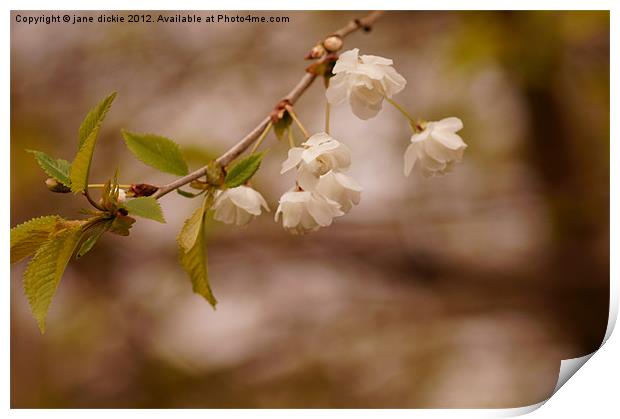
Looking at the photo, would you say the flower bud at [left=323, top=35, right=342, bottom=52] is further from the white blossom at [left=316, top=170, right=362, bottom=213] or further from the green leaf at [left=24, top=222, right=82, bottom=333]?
the green leaf at [left=24, top=222, right=82, bottom=333]

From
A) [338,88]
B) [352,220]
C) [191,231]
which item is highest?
[338,88]

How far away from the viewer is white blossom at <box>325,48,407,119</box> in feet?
2.20

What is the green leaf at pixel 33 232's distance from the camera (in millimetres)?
623

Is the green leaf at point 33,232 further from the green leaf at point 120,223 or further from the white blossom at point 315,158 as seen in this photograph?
the white blossom at point 315,158

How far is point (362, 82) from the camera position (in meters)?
0.67

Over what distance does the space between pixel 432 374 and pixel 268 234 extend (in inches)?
18.1

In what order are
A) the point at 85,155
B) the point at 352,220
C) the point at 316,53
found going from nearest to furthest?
the point at 85,155
the point at 316,53
the point at 352,220

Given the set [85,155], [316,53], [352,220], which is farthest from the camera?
[352,220]

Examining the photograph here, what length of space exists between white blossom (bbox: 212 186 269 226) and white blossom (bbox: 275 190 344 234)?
0.11 ft

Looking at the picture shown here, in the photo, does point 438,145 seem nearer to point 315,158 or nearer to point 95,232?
point 315,158

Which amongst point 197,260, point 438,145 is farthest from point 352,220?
point 197,260

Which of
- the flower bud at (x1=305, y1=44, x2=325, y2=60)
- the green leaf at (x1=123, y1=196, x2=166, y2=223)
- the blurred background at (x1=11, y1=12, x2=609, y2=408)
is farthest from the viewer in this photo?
the blurred background at (x1=11, y1=12, x2=609, y2=408)

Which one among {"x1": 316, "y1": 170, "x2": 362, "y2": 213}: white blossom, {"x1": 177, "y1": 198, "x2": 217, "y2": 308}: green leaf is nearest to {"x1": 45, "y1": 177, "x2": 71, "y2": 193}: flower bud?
{"x1": 177, "y1": 198, "x2": 217, "y2": 308}: green leaf

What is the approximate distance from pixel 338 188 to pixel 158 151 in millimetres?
187
